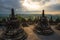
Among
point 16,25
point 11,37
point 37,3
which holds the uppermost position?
point 37,3

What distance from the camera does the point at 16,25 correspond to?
8.39 feet

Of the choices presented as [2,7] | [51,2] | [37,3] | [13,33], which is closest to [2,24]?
[2,7]

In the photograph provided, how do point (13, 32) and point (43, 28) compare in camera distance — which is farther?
point (43, 28)

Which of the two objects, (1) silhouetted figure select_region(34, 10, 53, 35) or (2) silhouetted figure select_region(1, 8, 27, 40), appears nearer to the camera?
(2) silhouetted figure select_region(1, 8, 27, 40)

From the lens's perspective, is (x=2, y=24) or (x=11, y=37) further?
(x=2, y=24)

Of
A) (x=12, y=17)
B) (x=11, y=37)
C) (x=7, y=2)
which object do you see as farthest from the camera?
(x=7, y=2)

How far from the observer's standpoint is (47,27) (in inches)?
110

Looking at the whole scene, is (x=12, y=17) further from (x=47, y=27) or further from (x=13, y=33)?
(x=47, y=27)

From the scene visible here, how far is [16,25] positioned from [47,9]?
1995 mm

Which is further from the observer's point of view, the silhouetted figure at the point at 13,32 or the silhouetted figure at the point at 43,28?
the silhouetted figure at the point at 43,28

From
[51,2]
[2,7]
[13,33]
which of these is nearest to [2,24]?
[2,7]

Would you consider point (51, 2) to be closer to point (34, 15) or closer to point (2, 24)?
point (34, 15)

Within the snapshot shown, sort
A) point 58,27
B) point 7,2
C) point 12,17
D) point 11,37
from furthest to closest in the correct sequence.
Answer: point 7,2 < point 58,27 < point 12,17 < point 11,37

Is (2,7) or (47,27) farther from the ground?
(2,7)
